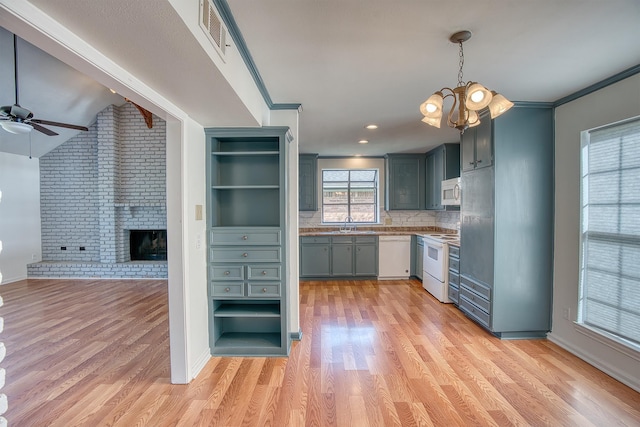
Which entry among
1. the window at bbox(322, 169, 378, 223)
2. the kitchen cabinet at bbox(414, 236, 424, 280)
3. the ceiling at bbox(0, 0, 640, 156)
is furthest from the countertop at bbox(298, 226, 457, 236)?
the ceiling at bbox(0, 0, 640, 156)

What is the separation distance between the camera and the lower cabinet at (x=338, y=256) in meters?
5.36

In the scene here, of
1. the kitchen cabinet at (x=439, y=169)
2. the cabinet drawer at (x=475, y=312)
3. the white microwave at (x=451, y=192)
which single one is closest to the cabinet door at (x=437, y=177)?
the kitchen cabinet at (x=439, y=169)

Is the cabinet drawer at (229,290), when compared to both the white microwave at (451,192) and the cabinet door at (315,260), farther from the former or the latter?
the white microwave at (451,192)

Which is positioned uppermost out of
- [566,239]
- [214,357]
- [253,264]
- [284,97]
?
[284,97]

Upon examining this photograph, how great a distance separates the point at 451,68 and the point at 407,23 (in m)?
0.75

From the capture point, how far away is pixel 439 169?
5.11 m

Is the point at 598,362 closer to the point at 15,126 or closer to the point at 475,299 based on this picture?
the point at 475,299

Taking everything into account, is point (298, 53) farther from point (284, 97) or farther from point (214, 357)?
point (214, 357)

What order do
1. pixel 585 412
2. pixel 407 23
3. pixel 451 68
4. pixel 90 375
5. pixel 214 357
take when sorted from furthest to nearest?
pixel 214 357 < pixel 90 375 < pixel 451 68 < pixel 585 412 < pixel 407 23

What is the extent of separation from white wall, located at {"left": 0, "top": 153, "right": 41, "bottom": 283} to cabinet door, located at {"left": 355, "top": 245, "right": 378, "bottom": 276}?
6272mm

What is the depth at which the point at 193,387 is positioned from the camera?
7.39 ft

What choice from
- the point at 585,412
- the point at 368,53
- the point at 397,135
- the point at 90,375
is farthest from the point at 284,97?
the point at 585,412

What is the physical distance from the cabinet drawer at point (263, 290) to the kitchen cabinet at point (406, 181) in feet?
11.9

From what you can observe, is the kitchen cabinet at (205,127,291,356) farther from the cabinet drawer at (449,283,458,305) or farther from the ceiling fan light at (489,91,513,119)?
the cabinet drawer at (449,283,458,305)
